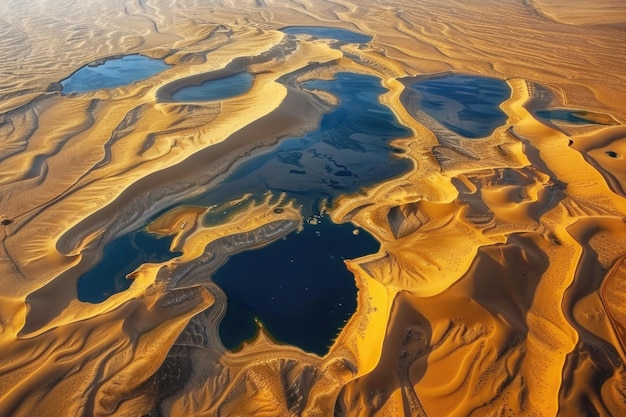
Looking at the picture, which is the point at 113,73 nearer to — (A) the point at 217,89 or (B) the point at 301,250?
(A) the point at 217,89

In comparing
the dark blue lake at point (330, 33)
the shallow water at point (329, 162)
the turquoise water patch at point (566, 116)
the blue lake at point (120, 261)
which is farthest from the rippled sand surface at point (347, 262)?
the dark blue lake at point (330, 33)

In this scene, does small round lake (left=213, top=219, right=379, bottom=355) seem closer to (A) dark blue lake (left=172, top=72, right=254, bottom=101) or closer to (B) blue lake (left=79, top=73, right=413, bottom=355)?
(B) blue lake (left=79, top=73, right=413, bottom=355)

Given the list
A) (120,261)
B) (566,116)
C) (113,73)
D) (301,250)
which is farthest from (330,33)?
(120,261)

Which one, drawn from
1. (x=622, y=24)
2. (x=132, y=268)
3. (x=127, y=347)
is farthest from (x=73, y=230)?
(x=622, y=24)

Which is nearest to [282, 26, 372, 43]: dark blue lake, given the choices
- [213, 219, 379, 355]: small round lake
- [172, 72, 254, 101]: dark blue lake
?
[172, 72, 254, 101]: dark blue lake

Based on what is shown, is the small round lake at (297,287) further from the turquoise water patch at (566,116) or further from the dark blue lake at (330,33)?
the dark blue lake at (330,33)

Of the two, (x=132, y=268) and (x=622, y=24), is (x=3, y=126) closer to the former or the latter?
(x=132, y=268)
